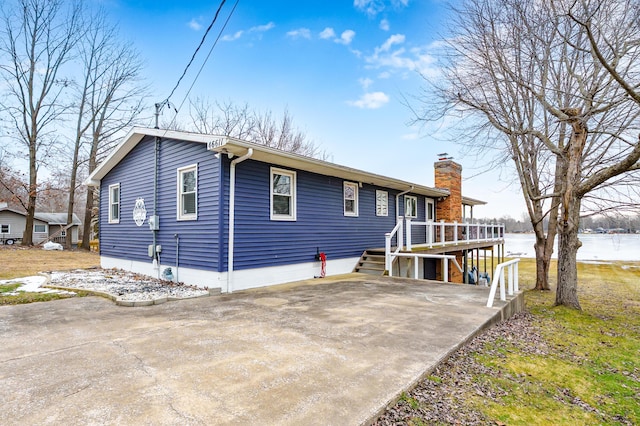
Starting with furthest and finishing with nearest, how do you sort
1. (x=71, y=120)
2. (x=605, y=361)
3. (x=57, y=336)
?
(x=71, y=120), (x=605, y=361), (x=57, y=336)

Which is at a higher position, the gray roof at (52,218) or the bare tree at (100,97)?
the bare tree at (100,97)

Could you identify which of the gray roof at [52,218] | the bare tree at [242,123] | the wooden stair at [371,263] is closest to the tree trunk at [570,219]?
the wooden stair at [371,263]

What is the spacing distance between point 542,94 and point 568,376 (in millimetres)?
5711

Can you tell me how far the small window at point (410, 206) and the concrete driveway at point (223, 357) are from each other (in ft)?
25.1

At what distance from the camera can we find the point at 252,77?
39.4 feet

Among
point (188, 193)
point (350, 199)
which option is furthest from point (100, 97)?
point (350, 199)

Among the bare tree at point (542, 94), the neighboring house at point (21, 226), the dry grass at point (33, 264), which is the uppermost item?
the bare tree at point (542, 94)

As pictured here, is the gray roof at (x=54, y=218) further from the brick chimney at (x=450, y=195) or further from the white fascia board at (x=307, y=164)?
the brick chimney at (x=450, y=195)

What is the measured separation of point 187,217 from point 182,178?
40.7 inches

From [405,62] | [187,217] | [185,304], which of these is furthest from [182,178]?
[405,62]

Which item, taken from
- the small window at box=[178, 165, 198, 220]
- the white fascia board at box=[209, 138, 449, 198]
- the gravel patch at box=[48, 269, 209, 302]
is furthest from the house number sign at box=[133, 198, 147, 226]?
the white fascia board at box=[209, 138, 449, 198]

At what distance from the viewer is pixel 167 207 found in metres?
8.51

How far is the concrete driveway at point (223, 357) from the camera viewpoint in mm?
2414

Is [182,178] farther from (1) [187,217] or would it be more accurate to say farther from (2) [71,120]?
(2) [71,120]
